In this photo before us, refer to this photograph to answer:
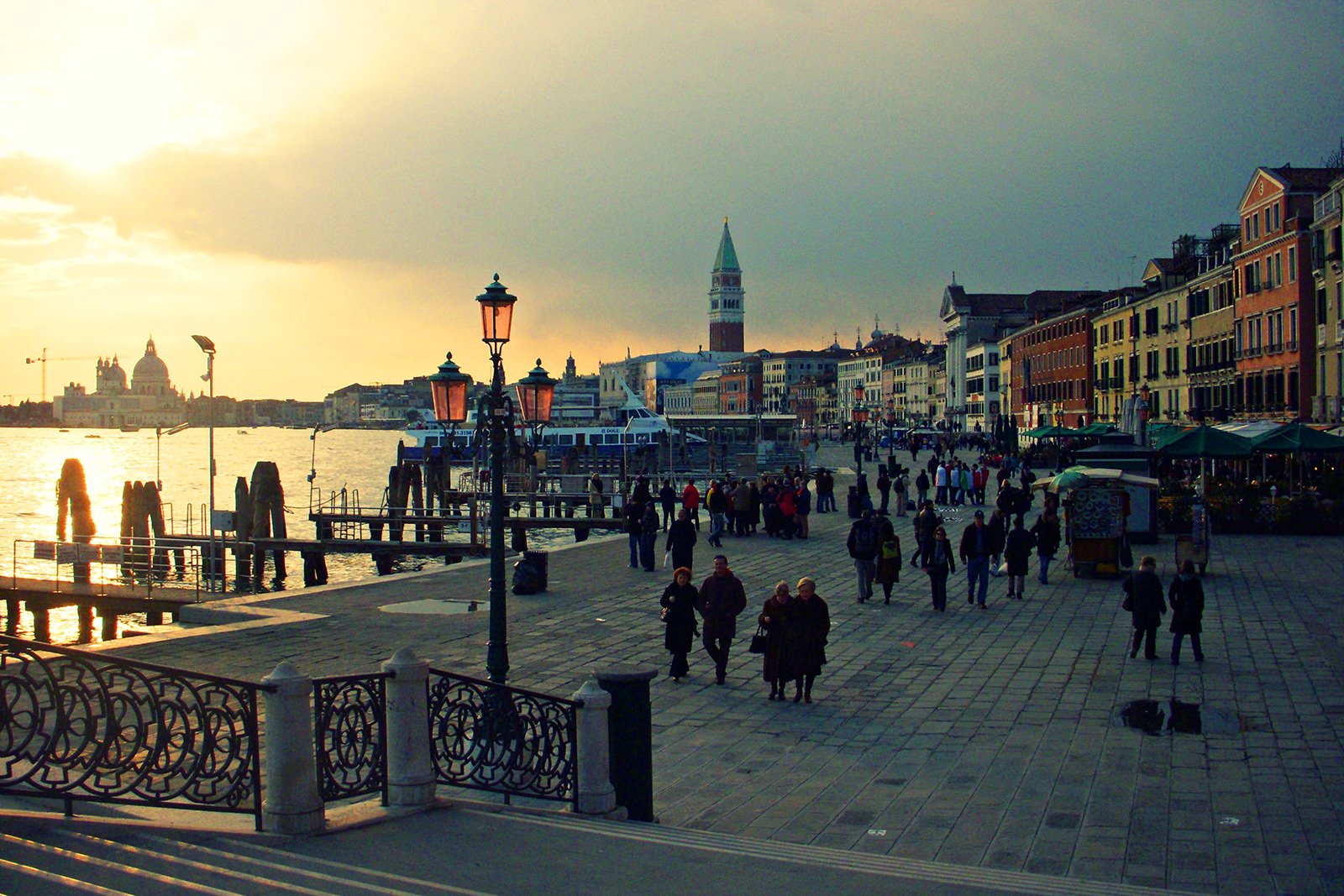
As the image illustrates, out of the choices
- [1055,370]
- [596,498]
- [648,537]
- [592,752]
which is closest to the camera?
[592,752]

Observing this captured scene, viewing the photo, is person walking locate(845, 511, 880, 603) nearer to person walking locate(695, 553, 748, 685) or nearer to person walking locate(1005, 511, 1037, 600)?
person walking locate(1005, 511, 1037, 600)

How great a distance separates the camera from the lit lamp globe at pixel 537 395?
16141 millimetres

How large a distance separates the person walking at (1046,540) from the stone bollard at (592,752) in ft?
47.8

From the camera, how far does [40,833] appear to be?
6.03 meters

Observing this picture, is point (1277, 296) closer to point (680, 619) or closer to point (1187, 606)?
point (1187, 606)

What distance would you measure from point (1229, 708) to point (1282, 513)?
19.0 metres

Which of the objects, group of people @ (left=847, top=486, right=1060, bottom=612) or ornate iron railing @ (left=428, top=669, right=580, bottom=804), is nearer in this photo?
ornate iron railing @ (left=428, top=669, right=580, bottom=804)

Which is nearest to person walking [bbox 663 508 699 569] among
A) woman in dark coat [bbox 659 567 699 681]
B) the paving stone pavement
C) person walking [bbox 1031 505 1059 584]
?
the paving stone pavement

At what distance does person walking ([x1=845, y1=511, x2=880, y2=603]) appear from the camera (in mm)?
18516

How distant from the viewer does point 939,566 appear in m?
18.0

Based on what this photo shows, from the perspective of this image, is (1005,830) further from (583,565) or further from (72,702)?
(583,565)

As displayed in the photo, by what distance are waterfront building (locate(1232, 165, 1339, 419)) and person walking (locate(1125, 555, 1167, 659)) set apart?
33643 millimetres

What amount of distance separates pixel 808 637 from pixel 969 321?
11393 centimetres

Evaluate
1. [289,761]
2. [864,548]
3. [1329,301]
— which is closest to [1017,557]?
[864,548]
